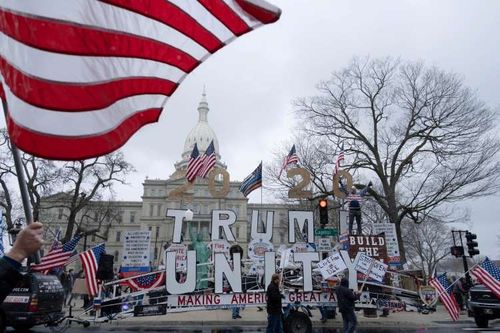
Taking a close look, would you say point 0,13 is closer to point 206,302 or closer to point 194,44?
point 194,44

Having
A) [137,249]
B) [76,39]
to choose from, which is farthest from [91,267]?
[76,39]

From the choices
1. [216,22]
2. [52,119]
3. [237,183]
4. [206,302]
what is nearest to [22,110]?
[52,119]

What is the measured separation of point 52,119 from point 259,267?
11.6 metres

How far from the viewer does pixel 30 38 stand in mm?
2801

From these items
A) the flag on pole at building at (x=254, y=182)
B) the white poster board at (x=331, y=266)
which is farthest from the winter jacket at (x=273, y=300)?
the flag on pole at building at (x=254, y=182)

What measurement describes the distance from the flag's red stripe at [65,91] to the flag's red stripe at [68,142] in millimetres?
207

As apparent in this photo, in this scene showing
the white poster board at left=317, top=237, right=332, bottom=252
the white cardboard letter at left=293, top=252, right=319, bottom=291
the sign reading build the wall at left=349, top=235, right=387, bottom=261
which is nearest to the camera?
the white cardboard letter at left=293, top=252, right=319, bottom=291

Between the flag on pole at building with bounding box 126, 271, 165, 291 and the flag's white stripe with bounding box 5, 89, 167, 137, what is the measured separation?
9031 mm

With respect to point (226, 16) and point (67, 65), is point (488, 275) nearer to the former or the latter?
point (226, 16)

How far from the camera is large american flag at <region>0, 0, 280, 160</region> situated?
2.81 meters

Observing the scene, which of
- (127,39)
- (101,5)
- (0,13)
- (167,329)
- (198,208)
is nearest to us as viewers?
(0,13)

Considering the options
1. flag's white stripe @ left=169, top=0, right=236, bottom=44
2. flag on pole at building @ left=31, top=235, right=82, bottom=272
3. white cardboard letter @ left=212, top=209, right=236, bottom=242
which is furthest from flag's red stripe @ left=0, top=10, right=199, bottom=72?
flag on pole at building @ left=31, top=235, right=82, bottom=272

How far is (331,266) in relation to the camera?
12.2 metres

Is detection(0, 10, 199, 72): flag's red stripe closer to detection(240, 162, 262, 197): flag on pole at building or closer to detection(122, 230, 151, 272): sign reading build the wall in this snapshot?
detection(122, 230, 151, 272): sign reading build the wall
